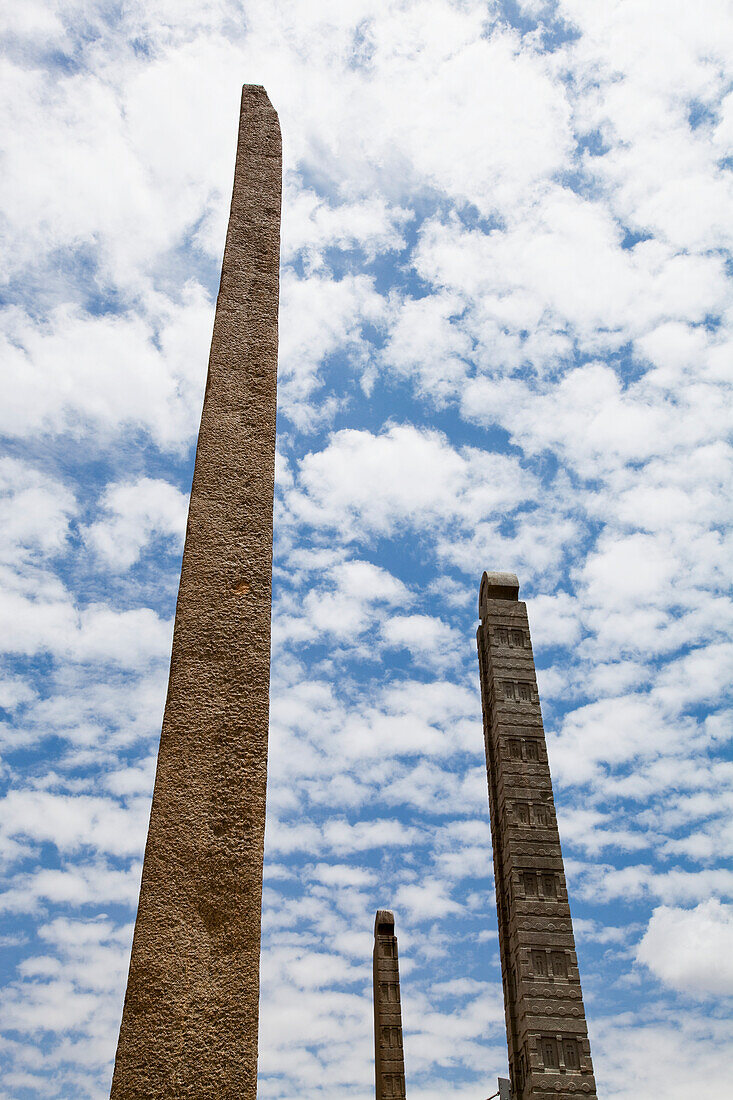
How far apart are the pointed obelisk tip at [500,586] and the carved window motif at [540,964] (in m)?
3.25

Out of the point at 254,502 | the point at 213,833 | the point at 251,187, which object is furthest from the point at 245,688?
the point at 251,187

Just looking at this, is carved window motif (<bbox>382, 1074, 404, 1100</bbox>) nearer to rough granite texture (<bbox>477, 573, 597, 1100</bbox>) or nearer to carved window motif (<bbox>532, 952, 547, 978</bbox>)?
rough granite texture (<bbox>477, 573, 597, 1100</bbox>)

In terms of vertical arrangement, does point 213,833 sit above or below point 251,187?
below

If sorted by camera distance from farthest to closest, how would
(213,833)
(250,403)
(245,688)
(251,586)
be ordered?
1. (250,403)
2. (251,586)
3. (245,688)
4. (213,833)

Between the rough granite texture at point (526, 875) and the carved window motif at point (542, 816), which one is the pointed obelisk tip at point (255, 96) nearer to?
the rough granite texture at point (526, 875)

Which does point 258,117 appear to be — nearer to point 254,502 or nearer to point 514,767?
point 254,502

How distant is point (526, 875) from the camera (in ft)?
25.3

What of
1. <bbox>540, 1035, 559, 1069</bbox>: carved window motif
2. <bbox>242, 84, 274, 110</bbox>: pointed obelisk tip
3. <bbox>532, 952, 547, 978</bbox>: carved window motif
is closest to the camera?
<bbox>242, 84, 274, 110</bbox>: pointed obelisk tip

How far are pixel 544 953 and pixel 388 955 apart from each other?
4808mm

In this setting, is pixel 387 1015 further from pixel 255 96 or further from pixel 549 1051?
pixel 255 96

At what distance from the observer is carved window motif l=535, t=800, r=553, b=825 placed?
314 inches

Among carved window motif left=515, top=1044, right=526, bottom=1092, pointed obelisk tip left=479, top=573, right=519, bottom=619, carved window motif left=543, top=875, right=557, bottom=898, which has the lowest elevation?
carved window motif left=515, top=1044, right=526, bottom=1092

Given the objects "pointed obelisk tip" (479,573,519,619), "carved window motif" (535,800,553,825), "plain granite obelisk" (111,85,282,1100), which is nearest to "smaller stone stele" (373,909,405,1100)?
"carved window motif" (535,800,553,825)

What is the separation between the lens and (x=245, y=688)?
11.1 feet
